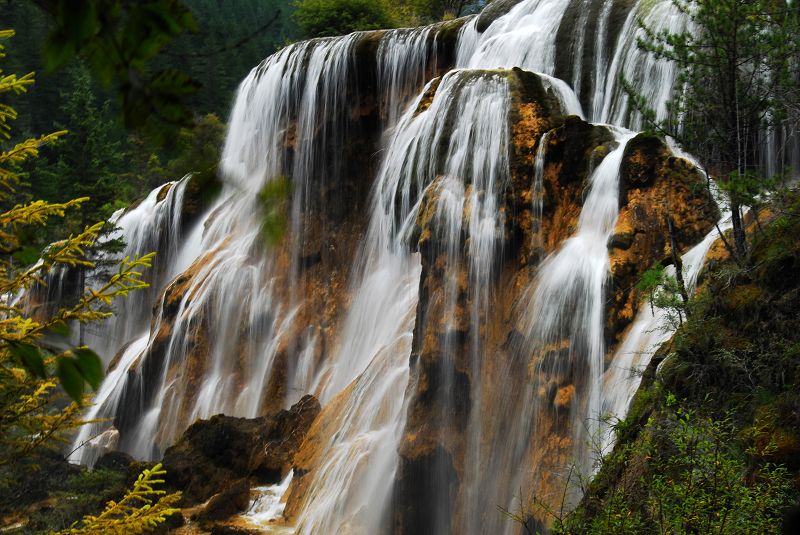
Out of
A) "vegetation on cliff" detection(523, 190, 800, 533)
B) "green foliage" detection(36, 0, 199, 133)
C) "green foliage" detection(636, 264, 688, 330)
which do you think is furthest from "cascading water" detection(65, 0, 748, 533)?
"vegetation on cliff" detection(523, 190, 800, 533)

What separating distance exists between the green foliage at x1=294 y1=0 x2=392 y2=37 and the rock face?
68.9 feet

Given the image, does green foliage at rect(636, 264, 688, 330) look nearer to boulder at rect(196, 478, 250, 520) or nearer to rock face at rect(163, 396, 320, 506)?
boulder at rect(196, 478, 250, 520)

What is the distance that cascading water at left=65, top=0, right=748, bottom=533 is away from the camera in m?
10.9

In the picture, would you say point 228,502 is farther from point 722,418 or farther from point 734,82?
point 734,82

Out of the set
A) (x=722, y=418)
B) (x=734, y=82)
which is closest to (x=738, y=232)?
(x=734, y=82)

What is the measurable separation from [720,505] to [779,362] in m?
1.77

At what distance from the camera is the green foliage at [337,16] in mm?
32938

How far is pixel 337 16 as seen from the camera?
3322 cm

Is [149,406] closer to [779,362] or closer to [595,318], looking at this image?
[595,318]

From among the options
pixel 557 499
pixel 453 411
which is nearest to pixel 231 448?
Answer: pixel 453 411

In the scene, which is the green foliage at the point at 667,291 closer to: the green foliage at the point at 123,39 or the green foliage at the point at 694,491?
the green foliage at the point at 694,491

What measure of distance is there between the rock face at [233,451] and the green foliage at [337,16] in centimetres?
2100

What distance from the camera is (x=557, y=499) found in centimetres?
925

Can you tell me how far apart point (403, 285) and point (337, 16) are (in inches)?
780
